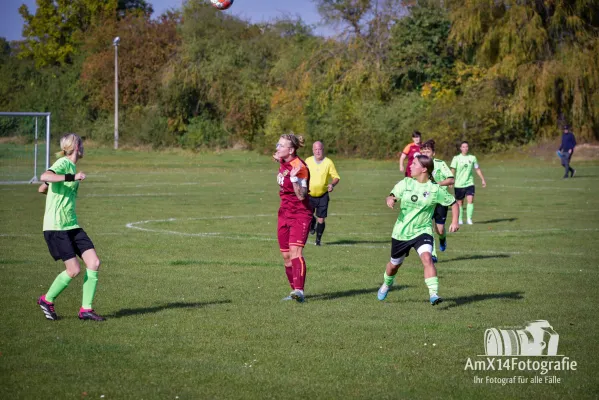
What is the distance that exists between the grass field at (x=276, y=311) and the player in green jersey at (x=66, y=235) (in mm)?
215

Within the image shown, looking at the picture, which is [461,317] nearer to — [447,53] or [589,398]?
[589,398]

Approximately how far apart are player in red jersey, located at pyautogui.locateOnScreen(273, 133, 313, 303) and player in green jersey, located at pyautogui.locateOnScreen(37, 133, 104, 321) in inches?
93.1

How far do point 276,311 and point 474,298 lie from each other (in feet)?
8.48

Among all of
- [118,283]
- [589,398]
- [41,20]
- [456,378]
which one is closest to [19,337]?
[118,283]

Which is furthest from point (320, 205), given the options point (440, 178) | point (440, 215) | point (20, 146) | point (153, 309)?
point (20, 146)

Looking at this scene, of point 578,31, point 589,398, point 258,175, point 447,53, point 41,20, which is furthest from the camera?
point 41,20

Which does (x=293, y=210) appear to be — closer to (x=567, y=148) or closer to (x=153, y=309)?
(x=153, y=309)

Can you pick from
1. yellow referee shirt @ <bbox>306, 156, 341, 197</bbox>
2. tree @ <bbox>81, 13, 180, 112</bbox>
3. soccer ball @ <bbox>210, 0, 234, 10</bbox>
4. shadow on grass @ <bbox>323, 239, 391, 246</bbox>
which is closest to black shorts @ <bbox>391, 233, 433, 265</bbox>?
shadow on grass @ <bbox>323, 239, 391, 246</bbox>

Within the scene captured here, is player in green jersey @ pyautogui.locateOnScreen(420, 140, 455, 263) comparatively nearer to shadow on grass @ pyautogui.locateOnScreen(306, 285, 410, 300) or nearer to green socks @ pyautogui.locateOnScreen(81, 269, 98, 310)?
shadow on grass @ pyautogui.locateOnScreen(306, 285, 410, 300)

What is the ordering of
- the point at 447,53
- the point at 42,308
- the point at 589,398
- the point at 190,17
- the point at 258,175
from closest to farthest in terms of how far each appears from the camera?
the point at 589,398
the point at 42,308
the point at 258,175
the point at 447,53
the point at 190,17

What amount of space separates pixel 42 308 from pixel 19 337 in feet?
3.27

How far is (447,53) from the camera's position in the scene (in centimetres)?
5666

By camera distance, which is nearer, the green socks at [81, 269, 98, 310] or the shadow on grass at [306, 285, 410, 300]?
the green socks at [81, 269, 98, 310]

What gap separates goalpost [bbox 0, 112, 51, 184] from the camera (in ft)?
110
